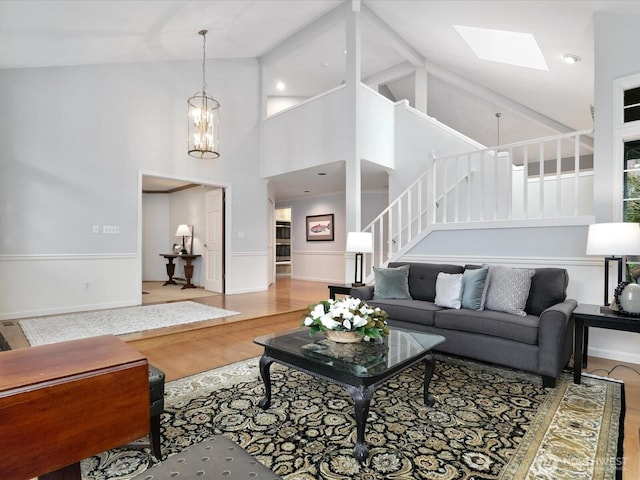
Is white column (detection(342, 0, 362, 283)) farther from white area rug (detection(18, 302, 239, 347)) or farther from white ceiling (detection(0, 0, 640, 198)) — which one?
white area rug (detection(18, 302, 239, 347))

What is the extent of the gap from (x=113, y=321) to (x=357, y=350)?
3252 mm

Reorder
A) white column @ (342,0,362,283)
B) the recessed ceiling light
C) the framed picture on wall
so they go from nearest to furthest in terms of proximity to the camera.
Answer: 1. the recessed ceiling light
2. white column @ (342,0,362,283)
3. the framed picture on wall

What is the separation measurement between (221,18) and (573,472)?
18.4 ft

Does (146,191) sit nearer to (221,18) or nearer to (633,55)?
(221,18)

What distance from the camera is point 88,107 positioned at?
473 cm

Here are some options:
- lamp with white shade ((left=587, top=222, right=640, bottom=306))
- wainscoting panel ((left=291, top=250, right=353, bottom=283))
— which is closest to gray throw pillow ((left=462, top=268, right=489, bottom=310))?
lamp with white shade ((left=587, top=222, right=640, bottom=306))

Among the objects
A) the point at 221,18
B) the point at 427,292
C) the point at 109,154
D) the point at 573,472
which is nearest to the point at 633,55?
the point at 427,292

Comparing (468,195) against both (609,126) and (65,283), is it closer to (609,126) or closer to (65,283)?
(609,126)

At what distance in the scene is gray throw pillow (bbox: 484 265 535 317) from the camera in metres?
3.03

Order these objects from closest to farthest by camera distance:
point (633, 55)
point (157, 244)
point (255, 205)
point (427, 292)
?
point (633, 55) < point (427, 292) < point (255, 205) < point (157, 244)

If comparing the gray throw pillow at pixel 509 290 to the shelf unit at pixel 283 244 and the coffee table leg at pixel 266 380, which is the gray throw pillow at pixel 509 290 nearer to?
the coffee table leg at pixel 266 380

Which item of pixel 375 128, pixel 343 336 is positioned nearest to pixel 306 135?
pixel 375 128

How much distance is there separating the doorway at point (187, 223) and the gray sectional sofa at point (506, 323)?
372 cm

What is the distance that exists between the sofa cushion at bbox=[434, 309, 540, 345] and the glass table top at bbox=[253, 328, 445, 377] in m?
0.67
